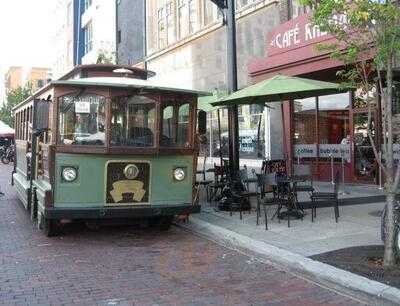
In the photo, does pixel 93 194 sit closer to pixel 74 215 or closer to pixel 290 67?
pixel 74 215

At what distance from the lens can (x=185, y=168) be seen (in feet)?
33.2

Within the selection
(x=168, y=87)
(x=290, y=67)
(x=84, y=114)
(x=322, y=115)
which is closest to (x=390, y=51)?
(x=168, y=87)

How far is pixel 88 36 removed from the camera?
1836 inches

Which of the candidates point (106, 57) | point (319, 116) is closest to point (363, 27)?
point (319, 116)

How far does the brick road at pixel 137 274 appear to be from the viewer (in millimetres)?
6324

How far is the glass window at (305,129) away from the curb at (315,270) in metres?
8.68

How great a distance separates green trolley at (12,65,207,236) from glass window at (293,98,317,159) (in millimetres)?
8397

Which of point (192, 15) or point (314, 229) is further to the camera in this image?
point (192, 15)

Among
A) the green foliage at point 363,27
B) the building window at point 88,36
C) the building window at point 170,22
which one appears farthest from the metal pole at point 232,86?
the building window at point 88,36

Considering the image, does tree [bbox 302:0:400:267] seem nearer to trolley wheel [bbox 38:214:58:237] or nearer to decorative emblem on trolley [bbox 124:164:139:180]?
decorative emblem on trolley [bbox 124:164:139:180]

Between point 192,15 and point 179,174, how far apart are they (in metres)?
17.1

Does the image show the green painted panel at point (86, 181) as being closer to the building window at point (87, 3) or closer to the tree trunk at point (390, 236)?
the tree trunk at point (390, 236)

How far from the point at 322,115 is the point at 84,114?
32.8ft

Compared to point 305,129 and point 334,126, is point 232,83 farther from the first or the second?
point 305,129
